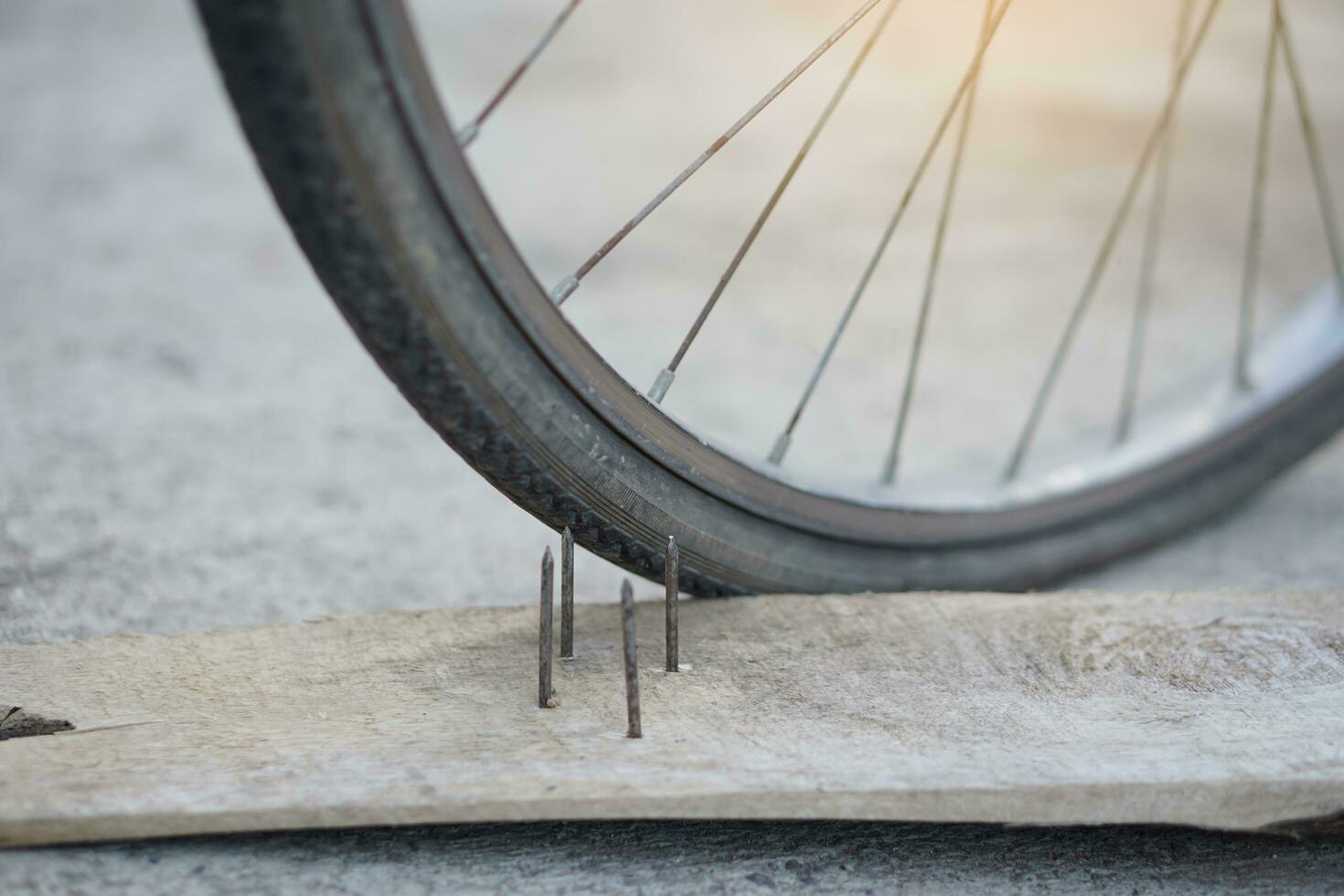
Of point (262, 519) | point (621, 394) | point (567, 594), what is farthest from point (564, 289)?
point (262, 519)

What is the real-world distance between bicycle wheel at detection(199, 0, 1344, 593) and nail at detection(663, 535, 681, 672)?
36mm

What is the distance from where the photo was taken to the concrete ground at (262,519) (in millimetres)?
760

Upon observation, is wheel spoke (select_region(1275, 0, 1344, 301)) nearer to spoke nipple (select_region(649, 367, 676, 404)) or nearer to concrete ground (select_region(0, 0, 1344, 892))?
concrete ground (select_region(0, 0, 1344, 892))

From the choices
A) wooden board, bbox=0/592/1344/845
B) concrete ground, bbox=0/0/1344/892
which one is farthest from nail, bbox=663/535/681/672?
concrete ground, bbox=0/0/1344/892

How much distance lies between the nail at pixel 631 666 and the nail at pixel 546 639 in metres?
0.07

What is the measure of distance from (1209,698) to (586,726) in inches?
17.0

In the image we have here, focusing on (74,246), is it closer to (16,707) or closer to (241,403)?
(241,403)

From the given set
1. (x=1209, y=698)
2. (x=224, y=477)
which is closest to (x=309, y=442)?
(x=224, y=477)

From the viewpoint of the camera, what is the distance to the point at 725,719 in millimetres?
803

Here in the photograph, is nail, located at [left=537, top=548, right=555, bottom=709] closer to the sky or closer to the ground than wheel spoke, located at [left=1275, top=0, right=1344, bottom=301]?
closer to the ground

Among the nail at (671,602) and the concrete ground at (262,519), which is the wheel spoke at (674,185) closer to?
the nail at (671,602)

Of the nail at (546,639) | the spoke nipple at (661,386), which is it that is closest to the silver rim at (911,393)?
the spoke nipple at (661,386)

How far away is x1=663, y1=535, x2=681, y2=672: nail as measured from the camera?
855 millimetres

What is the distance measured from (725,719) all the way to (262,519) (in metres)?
0.71
